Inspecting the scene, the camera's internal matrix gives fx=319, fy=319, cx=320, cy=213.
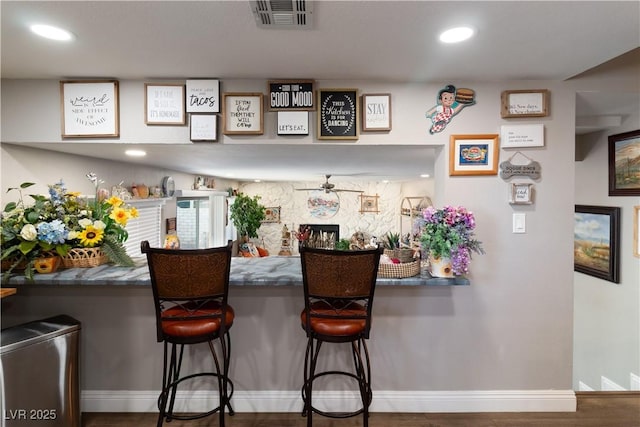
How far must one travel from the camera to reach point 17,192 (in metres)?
2.08

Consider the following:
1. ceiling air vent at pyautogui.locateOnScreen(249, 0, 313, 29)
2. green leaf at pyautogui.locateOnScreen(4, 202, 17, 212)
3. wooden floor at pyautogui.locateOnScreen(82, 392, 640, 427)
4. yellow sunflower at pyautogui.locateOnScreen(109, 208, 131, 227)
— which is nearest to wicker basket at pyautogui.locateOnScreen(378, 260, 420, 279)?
wooden floor at pyautogui.locateOnScreen(82, 392, 640, 427)

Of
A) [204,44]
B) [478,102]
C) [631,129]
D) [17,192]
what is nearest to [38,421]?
[17,192]

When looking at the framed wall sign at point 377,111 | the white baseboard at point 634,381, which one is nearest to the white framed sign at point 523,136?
the framed wall sign at point 377,111

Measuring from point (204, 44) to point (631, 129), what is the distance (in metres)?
3.19

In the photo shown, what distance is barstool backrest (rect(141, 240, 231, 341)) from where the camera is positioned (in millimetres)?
1501

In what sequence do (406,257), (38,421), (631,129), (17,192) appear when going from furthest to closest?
(631,129), (17,192), (406,257), (38,421)

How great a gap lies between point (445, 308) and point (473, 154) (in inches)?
39.2

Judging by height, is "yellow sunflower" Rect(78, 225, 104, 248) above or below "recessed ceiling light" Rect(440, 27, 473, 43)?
below

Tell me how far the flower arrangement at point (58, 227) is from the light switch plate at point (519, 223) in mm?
2423

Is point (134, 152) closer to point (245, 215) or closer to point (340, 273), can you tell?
point (340, 273)

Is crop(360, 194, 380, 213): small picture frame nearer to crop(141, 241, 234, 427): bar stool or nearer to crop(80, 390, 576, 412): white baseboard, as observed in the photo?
crop(80, 390, 576, 412): white baseboard

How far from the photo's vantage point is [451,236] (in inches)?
70.3

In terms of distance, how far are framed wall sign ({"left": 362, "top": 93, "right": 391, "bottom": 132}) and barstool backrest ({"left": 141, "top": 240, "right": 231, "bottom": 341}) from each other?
1128mm

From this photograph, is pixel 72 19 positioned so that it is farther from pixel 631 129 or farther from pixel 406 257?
pixel 631 129
